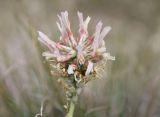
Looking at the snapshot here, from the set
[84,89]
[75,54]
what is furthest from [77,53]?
[84,89]

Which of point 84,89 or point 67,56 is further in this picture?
point 84,89

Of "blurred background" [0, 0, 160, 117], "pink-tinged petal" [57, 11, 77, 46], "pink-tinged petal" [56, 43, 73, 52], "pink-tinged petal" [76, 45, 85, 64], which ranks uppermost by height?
"blurred background" [0, 0, 160, 117]

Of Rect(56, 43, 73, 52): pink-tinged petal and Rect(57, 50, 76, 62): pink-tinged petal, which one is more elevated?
Rect(56, 43, 73, 52): pink-tinged petal

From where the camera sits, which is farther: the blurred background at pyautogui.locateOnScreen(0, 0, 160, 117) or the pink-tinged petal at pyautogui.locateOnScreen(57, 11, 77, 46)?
the blurred background at pyautogui.locateOnScreen(0, 0, 160, 117)

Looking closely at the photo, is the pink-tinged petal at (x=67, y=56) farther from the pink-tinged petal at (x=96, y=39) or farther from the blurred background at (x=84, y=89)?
the blurred background at (x=84, y=89)

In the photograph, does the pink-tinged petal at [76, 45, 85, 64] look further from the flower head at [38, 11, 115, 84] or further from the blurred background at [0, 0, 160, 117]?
the blurred background at [0, 0, 160, 117]

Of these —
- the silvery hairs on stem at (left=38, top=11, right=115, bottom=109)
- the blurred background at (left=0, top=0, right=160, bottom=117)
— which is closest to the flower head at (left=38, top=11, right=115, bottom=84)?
the silvery hairs on stem at (left=38, top=11, right=115, bottom=109)

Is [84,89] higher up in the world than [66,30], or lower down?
higher up

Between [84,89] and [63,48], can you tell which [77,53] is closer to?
[63,48]

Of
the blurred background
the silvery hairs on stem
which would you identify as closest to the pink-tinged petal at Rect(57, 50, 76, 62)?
the silvery hairs on stem
